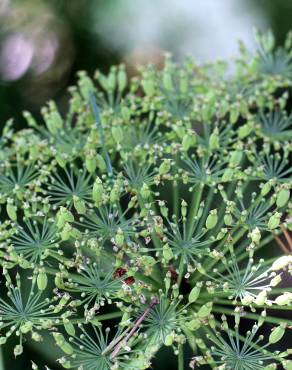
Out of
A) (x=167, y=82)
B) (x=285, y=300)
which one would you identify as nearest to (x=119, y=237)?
(x=285, y=300)

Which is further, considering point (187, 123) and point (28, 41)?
point (28, 41)

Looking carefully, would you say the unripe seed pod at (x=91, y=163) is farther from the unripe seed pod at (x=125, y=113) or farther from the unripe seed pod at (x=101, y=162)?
the unripe seed pod at (x=125, y=113)

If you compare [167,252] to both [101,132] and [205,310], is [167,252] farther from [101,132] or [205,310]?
[101,132]

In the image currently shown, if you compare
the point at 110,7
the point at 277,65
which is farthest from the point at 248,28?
the point at 277,65

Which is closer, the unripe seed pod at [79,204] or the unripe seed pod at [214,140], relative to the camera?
the unripe seed pod at [79,204]

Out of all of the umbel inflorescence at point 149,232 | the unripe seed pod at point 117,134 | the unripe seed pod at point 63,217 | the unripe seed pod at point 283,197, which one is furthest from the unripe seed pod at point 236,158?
the unripe seed pod at point 63,217

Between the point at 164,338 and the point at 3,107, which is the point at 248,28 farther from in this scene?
the point at 164,338

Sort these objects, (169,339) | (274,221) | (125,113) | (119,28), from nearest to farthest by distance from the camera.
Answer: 1. (169,339)
2. (274,221)
3. (125,113)
4. (119,28)
